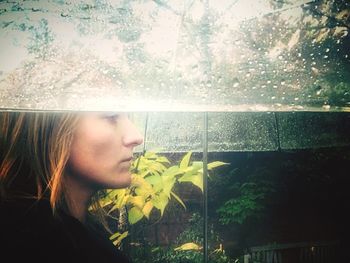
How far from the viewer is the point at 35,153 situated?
1479 mm

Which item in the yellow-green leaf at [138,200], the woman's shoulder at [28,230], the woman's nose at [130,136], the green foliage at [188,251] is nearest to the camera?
the woman's shoulder at [28,230]

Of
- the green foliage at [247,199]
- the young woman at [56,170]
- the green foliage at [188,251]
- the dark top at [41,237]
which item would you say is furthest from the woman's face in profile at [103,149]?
the green foliage at [247,199]

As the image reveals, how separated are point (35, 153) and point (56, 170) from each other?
0.57 ft

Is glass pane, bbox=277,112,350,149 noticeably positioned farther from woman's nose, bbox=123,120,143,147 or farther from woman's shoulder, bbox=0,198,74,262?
woman's shoulder, bbox=0,198,74,262

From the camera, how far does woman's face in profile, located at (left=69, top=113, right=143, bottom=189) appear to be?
1.38 metres

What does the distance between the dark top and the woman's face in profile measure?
0.27 meters

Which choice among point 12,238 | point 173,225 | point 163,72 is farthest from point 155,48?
point 173,225

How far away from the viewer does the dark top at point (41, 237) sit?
1.23 metres

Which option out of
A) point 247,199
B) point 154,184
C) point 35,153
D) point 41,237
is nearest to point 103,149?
point 35,153

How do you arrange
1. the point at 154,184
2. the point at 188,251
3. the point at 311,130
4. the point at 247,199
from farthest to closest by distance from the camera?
the point at 247,199 → the point at 188,251 → the point at 311,130 → the point at 154,184

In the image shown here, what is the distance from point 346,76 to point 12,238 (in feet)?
5.01

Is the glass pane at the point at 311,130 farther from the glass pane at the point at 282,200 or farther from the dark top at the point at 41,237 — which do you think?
the glass pane at the point at 282,200

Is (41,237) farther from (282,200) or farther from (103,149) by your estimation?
(282,200)

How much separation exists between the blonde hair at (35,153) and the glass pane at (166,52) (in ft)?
2.26
